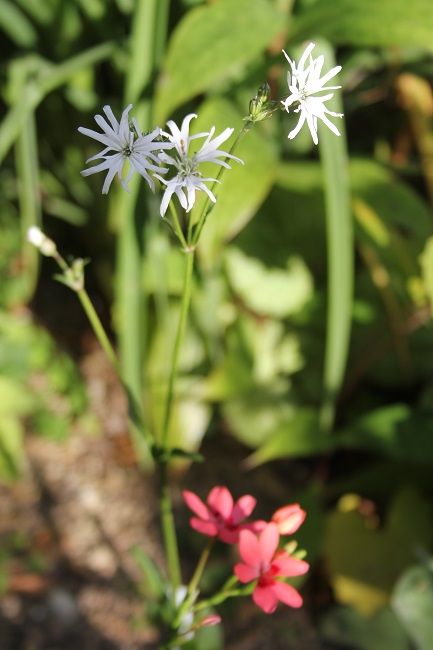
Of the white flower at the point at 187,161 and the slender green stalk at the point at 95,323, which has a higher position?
the white flower at the point at 187,161

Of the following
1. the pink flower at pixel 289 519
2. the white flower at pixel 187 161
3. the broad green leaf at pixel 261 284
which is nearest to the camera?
the white flower at pixel 187 161

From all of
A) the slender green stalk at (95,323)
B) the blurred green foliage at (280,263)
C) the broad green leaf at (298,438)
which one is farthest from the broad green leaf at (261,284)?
the slender green stalk at (95,323)

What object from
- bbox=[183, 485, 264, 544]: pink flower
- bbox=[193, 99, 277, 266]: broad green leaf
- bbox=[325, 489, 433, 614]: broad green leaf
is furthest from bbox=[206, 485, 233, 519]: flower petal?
bbox=[325, 489, 433, 614]: broad green leaf

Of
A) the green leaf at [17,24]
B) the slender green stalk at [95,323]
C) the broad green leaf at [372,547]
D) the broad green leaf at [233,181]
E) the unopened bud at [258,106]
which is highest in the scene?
the green leaf at [17,24]

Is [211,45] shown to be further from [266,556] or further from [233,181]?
[266,556]

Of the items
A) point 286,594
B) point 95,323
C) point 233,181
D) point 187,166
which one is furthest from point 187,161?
point 233,181

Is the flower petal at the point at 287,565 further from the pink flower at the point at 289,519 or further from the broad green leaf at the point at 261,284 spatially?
the broad green leaf at the point at 261,284

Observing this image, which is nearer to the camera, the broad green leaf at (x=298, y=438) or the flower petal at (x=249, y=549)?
the flower petal at (x=249, y=549)
